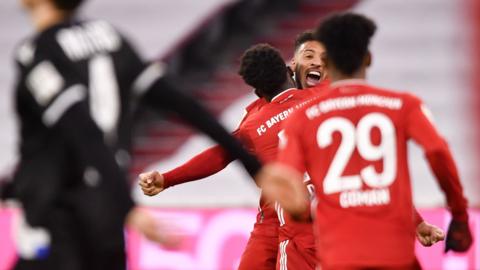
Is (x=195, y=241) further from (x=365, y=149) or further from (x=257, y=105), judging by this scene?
(x=365, y=149)

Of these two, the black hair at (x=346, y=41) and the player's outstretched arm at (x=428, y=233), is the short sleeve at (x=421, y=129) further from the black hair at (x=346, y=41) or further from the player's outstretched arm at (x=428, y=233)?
the player's outstretched arm at (x=428, y=233)

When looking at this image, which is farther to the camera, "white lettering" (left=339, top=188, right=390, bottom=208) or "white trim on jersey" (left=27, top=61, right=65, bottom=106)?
"white lettering" (left=339, top=188, right=390, bottom=208)

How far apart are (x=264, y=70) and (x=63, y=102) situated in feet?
9.01

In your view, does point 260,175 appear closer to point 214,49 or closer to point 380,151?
point 380,151

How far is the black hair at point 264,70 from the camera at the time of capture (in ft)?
21.3

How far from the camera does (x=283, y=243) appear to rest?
20.8 feet

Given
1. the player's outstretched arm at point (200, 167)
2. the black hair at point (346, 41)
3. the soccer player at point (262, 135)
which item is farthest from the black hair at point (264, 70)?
the black hair at point (346, 41)

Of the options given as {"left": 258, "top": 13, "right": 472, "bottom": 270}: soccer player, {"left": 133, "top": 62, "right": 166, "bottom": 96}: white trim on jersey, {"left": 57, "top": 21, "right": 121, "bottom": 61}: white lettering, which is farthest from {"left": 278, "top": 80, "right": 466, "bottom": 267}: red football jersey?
{"left": 57, "top": 21, "right": 121, "bottom": 61}: white lettering

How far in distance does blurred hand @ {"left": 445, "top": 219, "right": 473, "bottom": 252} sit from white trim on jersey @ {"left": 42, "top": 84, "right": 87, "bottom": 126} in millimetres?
1603

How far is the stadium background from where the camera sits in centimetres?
1268

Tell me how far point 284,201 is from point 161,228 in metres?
0.68

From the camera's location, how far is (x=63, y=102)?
3902 millimetres

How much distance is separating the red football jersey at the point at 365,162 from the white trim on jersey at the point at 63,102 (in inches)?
36.3

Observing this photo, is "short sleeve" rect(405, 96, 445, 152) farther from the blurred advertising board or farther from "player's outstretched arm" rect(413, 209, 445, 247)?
the blurred advertising board
